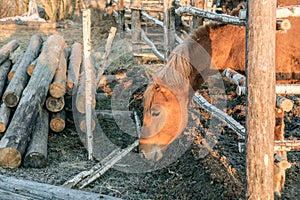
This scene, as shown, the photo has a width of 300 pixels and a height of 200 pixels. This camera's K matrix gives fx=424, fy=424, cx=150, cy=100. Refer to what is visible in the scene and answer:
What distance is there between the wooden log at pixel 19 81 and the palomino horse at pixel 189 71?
2221 millimetres

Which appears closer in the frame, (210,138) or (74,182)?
(74,182)

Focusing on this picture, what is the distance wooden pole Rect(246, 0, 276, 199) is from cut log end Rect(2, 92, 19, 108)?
3.59 meters

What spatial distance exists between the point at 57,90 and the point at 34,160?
1.27m

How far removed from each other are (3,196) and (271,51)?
7.25 feet

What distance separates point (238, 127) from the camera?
13.2ft

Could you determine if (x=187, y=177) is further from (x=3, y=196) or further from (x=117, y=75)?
(x=117, y=75)

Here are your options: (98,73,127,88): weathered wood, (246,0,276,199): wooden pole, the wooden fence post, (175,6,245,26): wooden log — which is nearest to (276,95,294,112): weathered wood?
(246,0,276,199): wooden pole

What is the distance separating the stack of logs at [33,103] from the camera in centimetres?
450

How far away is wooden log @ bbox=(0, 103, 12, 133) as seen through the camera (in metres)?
4.91

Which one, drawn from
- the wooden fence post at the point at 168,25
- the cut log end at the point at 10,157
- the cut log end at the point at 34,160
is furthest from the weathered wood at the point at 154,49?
the cut log end at the point at 10,157

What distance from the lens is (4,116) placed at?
510 cm

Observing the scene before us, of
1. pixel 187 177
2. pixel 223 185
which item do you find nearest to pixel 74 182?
pixel 187 177

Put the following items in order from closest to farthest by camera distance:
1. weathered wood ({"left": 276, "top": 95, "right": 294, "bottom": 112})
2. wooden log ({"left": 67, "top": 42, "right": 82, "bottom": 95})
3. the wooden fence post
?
weathered wood ({"left": 276, "top": 95, "right": 294, "bottom": 112}), wooden log ({"left": 67, "top": 42, "right": 82, "bottom": 95}), the wooden fence post

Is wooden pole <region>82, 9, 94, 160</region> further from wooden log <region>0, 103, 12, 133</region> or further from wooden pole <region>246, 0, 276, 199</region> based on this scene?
wooden pole <region>246, 0, 276, 199</region>
